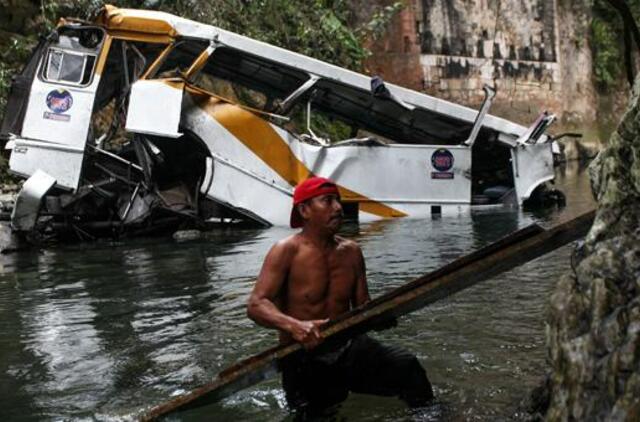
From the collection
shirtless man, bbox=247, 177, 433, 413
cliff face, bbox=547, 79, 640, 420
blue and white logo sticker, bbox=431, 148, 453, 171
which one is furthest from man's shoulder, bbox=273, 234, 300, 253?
blue and white logo sticker, bbox=431, 148, 453, 171

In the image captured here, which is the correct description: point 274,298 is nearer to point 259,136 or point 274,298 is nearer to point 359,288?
point 359,288

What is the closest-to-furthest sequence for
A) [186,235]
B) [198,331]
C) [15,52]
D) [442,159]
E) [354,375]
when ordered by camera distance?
1. [354,375]
2. [198,331]
3. [186,235]
4. [442,159]
5. [15,52]

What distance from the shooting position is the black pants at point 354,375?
4.12 meters

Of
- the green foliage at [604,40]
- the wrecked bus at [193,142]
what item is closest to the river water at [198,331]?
the wrecked bus at [193,142]

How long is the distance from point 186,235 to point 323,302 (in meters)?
8.44

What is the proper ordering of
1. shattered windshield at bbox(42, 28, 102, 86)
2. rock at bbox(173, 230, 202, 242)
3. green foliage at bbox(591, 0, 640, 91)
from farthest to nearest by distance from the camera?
1. green foliage at bbox(591, 0, 640, 91)
2. rock at bbox(173, 230, 202, 242)
3. shattered windshield at bbox(42, 28, 102, 86)

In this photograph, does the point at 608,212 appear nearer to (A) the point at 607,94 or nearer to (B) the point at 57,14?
(B) the point at 57,14

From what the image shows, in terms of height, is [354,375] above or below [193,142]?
below

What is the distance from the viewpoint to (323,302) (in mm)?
4246

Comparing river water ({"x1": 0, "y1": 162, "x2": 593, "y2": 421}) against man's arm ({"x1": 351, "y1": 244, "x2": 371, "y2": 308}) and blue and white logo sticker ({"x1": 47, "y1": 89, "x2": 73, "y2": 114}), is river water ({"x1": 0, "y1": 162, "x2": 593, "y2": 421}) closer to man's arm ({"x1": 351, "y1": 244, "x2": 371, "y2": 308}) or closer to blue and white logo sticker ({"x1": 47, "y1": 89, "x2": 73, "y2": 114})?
man's arm ({"x1": 351, "y1": 244, "x2": 371, "y2": 308})

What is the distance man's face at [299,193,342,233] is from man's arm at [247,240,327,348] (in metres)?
0.16

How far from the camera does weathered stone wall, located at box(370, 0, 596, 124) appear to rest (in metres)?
29.0

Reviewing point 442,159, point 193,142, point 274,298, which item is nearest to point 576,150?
point 442,159

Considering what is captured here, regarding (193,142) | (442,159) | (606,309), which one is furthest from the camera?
(442,159)
